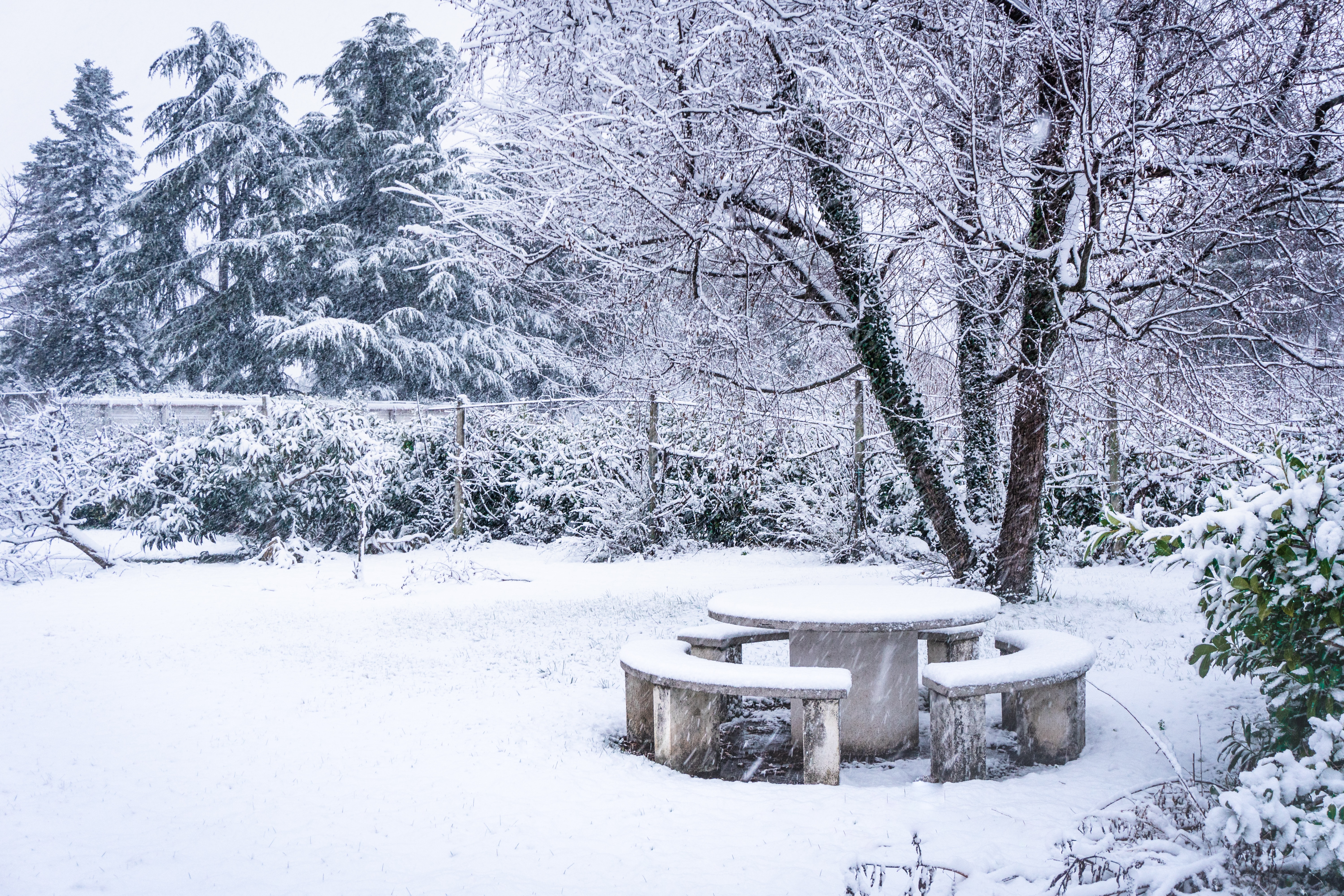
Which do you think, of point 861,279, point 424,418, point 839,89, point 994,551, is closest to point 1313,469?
point 839,89

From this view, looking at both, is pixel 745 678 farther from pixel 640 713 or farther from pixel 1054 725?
pixel 1054 725

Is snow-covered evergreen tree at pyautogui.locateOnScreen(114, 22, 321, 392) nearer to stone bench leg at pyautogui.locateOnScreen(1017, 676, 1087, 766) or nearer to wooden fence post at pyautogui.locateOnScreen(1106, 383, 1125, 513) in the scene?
wooden fence post at pyautogui.locateOnScreen(1106, 383, 1125, 513)

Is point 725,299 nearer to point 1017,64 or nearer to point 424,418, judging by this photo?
point 1017,64

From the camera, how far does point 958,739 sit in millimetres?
3562

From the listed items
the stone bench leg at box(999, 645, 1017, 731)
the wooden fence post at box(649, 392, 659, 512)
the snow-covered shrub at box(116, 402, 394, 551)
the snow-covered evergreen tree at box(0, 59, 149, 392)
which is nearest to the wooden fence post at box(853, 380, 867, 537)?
the wooden fence post at box(649, 392, 659, 512)

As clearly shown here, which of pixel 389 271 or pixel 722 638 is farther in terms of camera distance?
pixel 389 271

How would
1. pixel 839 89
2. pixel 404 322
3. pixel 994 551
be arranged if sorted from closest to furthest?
pixel 839 89 < pixel 994 551 < pixel 404 322

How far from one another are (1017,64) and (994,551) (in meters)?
3.63

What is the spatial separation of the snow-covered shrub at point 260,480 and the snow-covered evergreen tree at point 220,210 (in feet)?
36.9

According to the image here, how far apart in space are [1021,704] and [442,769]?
260 cm

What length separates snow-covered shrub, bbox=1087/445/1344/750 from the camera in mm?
2330

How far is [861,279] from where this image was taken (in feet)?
20.1

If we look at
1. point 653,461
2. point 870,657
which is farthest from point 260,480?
point 870,657

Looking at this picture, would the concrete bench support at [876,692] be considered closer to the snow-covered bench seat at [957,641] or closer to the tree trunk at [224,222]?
the snow-covered bench seat at [957,641]
